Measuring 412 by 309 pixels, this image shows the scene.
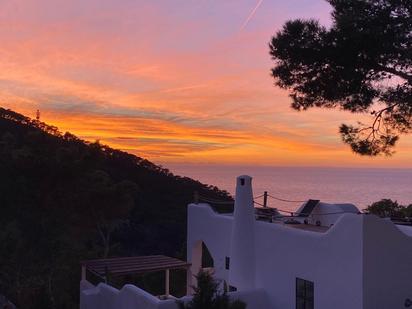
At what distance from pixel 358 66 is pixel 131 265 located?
8.25m

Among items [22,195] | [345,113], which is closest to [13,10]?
[22,195]

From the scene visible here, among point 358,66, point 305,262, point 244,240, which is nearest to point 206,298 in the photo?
point 305,262

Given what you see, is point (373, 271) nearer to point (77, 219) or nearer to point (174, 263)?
point (174, 263)

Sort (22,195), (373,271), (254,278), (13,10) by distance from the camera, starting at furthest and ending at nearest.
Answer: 1. (22,195)
2. (13,10)
3. (254,278)
4. (373,271)

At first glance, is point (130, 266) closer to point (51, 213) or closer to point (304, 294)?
point (304, 294)

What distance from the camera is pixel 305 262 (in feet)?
36.8

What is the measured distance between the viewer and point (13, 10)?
51.4 ft

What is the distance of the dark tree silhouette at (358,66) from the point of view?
9.81 m

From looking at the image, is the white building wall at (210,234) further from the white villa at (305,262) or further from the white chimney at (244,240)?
the white chimney at (244,240)

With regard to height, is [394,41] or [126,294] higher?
[394,41]

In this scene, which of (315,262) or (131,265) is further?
(131,265)

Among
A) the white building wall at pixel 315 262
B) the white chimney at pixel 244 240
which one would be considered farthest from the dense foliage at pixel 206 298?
the white chimney at pixel 244 240

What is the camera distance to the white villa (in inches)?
378

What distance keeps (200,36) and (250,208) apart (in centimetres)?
681
